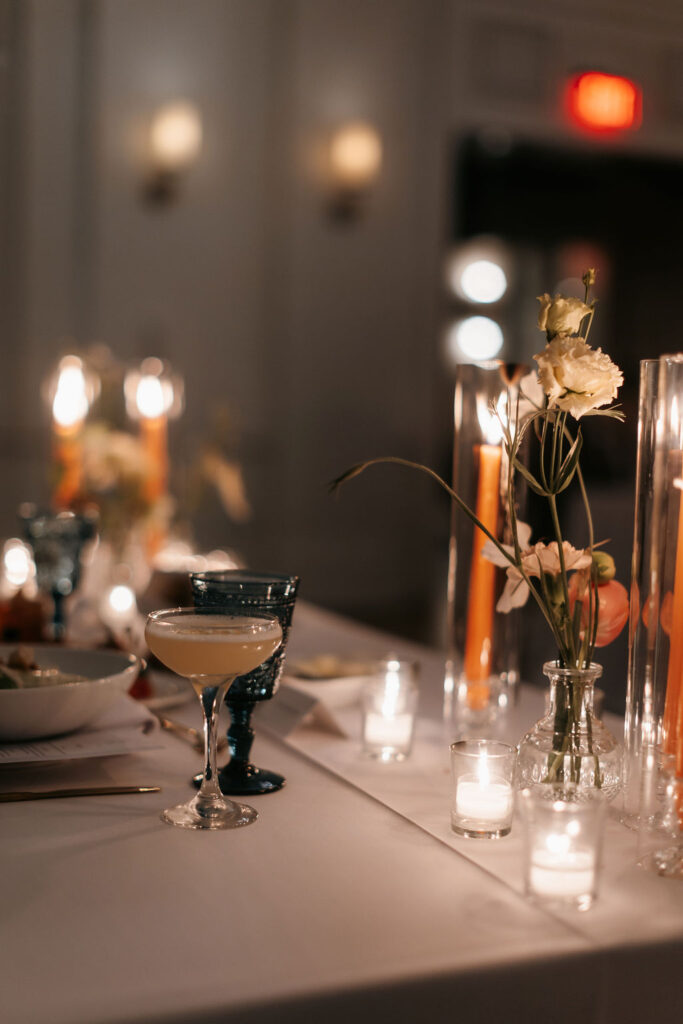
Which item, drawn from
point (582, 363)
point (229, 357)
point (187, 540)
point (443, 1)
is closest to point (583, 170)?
point (443, 1)

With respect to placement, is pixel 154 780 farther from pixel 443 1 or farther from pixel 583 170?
pixel 583 170

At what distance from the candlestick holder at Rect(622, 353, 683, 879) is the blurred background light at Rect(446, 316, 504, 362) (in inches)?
201

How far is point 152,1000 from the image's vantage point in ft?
2.00

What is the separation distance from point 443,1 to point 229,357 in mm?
2110

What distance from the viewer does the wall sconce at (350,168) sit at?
5.37 metres

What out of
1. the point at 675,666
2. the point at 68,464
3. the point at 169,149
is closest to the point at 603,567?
the point at 675,666

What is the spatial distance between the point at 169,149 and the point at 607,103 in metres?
2.48

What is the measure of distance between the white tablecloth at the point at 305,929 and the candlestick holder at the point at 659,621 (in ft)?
0.17

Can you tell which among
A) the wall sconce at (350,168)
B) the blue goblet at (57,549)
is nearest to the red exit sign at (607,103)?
the wall sconce at (350,168)

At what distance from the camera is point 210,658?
2.89 ft

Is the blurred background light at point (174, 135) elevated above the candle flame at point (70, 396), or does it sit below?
above

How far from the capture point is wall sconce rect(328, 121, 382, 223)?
537 centimetres

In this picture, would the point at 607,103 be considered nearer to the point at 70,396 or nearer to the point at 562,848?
the point at 70,396

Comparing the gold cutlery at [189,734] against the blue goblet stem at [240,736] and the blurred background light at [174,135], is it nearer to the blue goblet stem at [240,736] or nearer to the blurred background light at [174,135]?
the blue goblet stem at [240,736]
